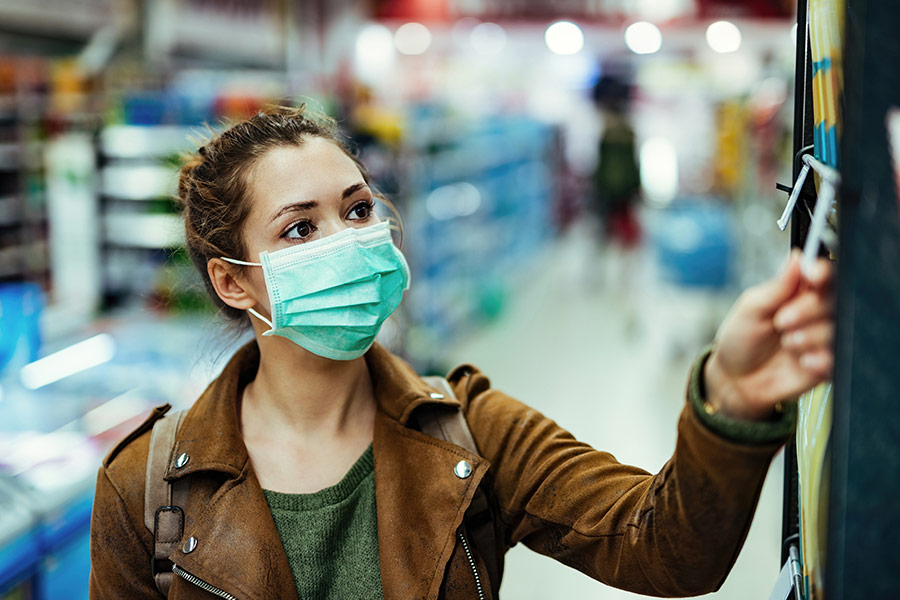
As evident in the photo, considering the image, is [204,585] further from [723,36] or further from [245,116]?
[723,36]

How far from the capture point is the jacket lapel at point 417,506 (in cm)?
143

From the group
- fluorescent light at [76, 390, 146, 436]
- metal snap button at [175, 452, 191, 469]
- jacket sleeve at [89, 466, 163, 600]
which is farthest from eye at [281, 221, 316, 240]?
fluorescent light at [76, 390, 146, 436]

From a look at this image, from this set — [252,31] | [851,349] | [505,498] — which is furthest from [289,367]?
[252,31]

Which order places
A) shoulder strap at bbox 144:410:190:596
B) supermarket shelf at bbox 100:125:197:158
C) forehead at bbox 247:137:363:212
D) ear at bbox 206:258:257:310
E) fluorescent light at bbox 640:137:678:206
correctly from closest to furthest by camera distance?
shoulder strap at bbox 144:410:190:596 → forehead at bbox 247:137:363:212 → ear at bbox 206:258:257:310 → supermarket shelf at bbox 100:125:197:158 → fluorescent light at bbox 640:137:678:206

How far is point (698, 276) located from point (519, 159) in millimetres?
4098

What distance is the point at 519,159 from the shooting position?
11.4 m

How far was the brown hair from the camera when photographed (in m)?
1.66

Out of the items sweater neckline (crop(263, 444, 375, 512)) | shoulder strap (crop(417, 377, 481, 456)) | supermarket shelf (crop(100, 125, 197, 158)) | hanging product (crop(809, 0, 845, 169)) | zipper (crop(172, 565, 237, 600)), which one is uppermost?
supermarket shelf (crop(100, 125, 197, 158))

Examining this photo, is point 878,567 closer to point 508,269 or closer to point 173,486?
point 173,486

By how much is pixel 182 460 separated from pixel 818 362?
1.08m

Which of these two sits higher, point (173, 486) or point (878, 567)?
point (878, 567)

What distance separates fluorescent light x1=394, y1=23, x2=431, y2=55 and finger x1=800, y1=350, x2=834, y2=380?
14.6m

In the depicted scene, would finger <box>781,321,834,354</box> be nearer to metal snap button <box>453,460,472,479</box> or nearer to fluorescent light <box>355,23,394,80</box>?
metal snap button <box>453,460,472,479</box>

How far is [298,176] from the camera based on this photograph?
1596mm
